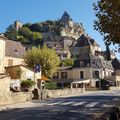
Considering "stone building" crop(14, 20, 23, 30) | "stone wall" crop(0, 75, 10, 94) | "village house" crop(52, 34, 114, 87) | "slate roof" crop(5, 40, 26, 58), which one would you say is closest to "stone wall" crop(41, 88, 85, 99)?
"stone wall" crop(0, 75, 10, 94)

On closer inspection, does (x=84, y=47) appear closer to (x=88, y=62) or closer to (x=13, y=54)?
(x=88, y=62)

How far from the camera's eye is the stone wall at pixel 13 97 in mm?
31641

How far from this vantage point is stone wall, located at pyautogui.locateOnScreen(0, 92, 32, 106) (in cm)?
3164

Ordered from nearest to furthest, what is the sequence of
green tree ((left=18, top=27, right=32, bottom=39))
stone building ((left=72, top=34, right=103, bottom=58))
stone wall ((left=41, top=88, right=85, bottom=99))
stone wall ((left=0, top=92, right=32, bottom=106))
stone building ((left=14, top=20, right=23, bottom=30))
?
stone wall ((left=0, top=92, right=32, bottom=106)), stone wall ((left=41, top=88, right=85, bottom=99)), stone building ((left=72, top=34, right=103, bottom=58)), green tree ((left=18, top=27, right=32, bottom=39)), stone building ((left=14, top=20, right=23, bottom=30))

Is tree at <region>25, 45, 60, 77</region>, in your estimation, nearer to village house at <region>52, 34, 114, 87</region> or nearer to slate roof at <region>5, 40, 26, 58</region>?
slate roof at <region>5, 40, 26, 58</region>

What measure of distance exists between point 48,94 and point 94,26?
24806 millimetres

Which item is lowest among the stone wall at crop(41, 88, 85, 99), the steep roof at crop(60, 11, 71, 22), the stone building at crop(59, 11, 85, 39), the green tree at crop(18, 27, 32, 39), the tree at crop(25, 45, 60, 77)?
the stone wall at crop(41, 88, 85, 99)

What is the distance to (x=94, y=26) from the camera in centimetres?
2002

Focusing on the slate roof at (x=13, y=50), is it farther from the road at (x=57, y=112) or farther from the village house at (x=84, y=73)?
the road at (x=57, y=112)

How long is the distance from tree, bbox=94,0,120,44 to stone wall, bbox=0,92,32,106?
14797 mm

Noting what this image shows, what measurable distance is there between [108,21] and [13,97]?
56.6 ft

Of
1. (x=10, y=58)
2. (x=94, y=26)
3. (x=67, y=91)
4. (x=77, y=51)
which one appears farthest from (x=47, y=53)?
(x=77, y=51)

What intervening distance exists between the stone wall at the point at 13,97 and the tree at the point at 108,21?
14797 mm

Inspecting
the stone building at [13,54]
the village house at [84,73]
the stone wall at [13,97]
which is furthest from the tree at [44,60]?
the stone wall at [13,97]
